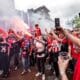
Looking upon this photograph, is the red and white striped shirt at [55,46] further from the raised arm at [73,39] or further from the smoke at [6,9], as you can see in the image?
the raised arm at [73,39]

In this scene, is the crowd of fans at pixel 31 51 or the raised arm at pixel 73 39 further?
the crowd of fans at pixel 31 51

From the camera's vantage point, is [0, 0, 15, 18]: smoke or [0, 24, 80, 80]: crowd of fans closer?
[0, 24, 80, 80]: crowd of fans

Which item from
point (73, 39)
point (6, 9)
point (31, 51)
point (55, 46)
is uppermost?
point (6, 9)

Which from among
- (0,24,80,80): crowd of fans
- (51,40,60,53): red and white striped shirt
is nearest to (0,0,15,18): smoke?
(0,24,80,80): crowd of fans

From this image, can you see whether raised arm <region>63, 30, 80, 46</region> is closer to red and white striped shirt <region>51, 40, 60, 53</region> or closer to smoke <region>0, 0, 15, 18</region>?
red and white striped shirt <region>51, 40, 60, 53</region>

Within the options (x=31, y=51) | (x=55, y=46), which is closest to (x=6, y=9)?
(x=31, y=51)

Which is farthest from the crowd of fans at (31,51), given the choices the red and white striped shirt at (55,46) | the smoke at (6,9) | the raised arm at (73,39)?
the raised arm at (73,39)

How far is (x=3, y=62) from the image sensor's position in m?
12.3

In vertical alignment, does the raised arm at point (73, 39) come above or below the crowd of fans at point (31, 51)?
above

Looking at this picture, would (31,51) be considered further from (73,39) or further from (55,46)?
(73,39)

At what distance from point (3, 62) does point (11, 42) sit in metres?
0.90

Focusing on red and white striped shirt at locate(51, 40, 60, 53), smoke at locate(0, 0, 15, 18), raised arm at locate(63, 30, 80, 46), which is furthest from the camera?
smoke at locate(0, 0, 15, 18)

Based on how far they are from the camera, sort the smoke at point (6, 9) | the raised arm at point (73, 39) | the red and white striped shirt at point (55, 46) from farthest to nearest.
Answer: the smoke at point (6, 9) → the red and white striped shirt at point (55, 46) → the raised arm at point (73, 39)

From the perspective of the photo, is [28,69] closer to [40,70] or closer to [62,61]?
[40,70]
